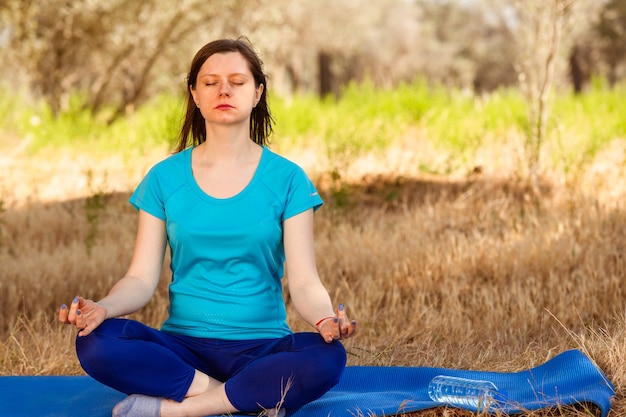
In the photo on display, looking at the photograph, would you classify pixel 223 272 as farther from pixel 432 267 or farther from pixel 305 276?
pixel 432 267

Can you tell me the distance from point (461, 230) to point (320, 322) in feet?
10.3

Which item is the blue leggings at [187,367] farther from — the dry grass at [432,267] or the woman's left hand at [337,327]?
the dry grass at [432,267]

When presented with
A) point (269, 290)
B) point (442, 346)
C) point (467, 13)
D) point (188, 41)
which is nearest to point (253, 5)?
point (188, 41)

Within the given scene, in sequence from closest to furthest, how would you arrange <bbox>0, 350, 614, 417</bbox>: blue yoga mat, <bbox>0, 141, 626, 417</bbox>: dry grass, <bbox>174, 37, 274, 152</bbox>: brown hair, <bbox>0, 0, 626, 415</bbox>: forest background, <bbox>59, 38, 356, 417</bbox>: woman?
<bbox>59, 38, 356, 417</bbox>: woman → <bbox>0, 350, 614, 417</bbox>: blue yoga mat → <bbox>174, 37, 274, 152</bbox>: brown hair → <bbox>0, 141, 626, 417</bbox>: dry grass → <bbox>0, 0, 626, 415</bbox>: forest background

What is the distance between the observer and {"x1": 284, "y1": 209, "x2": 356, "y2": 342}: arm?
8.48ft

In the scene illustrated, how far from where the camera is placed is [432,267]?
186 inches

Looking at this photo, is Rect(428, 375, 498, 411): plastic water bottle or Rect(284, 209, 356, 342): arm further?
Rect(428, 375, 498, 411): plastic water bottle

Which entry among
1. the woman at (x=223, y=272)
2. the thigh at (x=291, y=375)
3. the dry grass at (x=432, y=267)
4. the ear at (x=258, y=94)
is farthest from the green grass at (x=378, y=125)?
the thigh at (x=291, y=375)

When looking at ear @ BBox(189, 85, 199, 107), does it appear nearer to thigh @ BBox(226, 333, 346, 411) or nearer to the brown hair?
the brown hair

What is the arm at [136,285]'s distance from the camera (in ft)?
8.02

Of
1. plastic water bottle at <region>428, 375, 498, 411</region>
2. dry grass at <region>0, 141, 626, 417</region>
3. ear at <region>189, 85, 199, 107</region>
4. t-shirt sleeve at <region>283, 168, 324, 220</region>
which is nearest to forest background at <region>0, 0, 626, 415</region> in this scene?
dry grass at <region>0, 141, 626, 417</region>

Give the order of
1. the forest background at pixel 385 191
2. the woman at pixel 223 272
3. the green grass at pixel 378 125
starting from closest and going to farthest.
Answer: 1. the woman at pixel 223 272
2. the forest background at pixel 385 191
3. the green grass at pixel 378 125

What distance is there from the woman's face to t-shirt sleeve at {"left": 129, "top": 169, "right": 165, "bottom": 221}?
0.30m

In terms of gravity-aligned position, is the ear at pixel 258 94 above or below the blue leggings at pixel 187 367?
above
